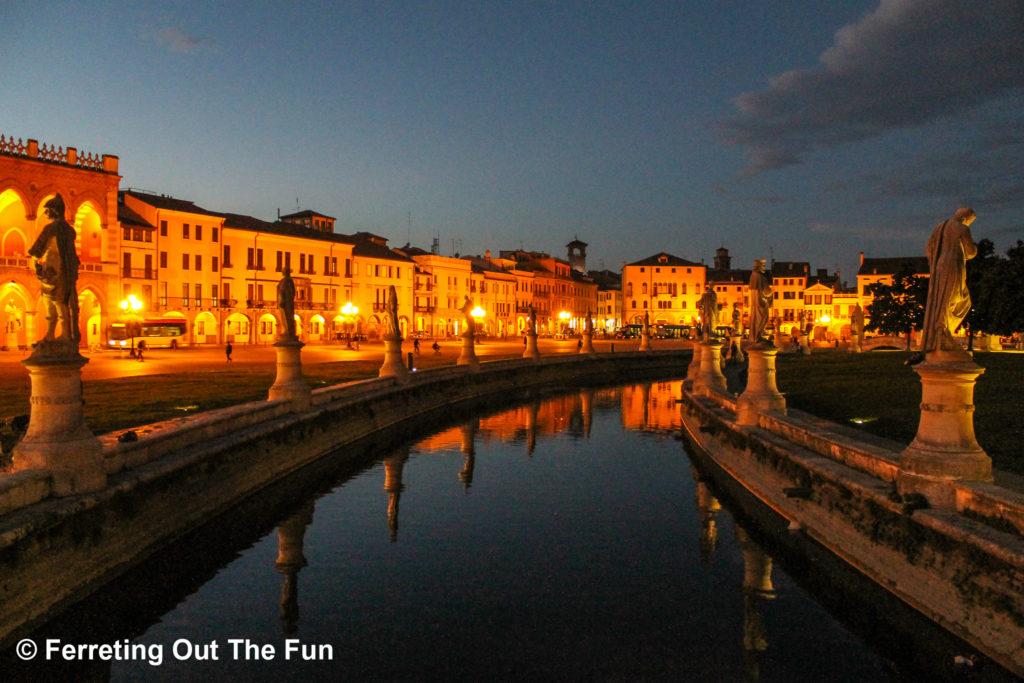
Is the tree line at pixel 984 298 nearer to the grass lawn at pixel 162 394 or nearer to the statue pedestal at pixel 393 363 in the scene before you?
Answer: the statue pedestal at pixel 393 363

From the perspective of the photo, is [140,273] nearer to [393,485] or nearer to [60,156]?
[60,156]

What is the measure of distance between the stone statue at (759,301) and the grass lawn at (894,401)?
296 cm

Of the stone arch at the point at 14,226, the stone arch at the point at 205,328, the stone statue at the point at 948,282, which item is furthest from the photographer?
the stone arch at the point at 205,328

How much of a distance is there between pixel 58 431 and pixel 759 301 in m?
14.5

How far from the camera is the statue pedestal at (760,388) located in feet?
55.7

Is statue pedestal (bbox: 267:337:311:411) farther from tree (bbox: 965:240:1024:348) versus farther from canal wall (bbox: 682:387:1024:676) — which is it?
tree (bbox: 965:240:1024:348)

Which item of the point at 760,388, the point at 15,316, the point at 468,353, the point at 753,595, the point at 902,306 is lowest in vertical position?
the point at 753,595

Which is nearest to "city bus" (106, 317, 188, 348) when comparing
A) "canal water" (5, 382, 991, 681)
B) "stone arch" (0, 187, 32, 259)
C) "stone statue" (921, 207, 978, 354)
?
"stone arch" (0, 187, 32, 259)

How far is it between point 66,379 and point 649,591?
831cm

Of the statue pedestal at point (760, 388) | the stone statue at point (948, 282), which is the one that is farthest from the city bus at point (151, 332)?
the stone statue at point (948, 282)

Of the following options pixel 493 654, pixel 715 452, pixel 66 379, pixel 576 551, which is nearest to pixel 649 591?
pixel 576 551

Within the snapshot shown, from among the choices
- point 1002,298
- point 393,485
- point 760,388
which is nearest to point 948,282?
point 760,388

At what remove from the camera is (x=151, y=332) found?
194ft

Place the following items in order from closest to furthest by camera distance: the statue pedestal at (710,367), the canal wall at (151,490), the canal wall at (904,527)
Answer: the canal wall at (904,527) → the canal wall at (151,490) → the statue pedestal at (710,367)
